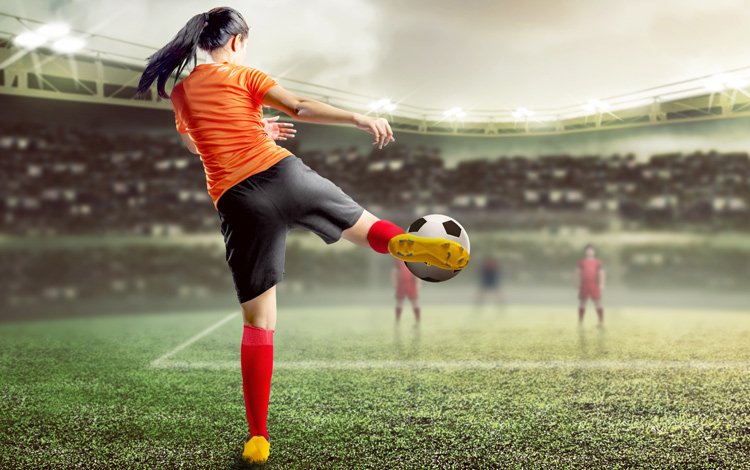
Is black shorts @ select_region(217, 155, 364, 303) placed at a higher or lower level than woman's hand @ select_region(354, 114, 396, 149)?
lower

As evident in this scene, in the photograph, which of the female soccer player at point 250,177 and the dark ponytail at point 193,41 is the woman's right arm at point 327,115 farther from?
the dark ponytail at point 193,41

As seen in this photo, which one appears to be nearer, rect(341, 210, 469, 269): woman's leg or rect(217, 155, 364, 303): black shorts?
rect(341, 210, 469, 269): woman's leg

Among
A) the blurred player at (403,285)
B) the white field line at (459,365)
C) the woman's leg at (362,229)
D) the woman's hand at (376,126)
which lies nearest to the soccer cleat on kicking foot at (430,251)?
the woman's leg at (362,229)

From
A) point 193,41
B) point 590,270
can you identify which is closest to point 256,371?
Answer: point 193,41

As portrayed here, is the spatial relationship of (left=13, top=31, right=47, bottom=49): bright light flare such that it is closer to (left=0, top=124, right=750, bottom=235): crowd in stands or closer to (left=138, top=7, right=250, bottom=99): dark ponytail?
(left=0, top=124, right=750, bottom=235): crowd in stands

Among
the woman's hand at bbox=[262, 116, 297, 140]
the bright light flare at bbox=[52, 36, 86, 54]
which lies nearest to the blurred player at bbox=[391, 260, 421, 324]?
the woman's hand at bbox=[262, 116, 297, 140]

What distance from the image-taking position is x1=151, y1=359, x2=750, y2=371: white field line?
5.17 m

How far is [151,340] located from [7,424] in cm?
570

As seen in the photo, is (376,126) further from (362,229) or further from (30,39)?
(30,39)

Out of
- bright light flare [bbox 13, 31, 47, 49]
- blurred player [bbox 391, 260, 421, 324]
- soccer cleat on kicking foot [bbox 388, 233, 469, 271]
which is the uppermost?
bright light flare [bbox 13, 31, 47, 49]

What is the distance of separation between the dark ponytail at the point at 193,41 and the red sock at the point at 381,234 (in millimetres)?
1005

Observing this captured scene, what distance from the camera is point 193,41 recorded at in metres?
2.20

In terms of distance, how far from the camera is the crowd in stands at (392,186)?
1664cm

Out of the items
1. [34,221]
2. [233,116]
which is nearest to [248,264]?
[233,116]
